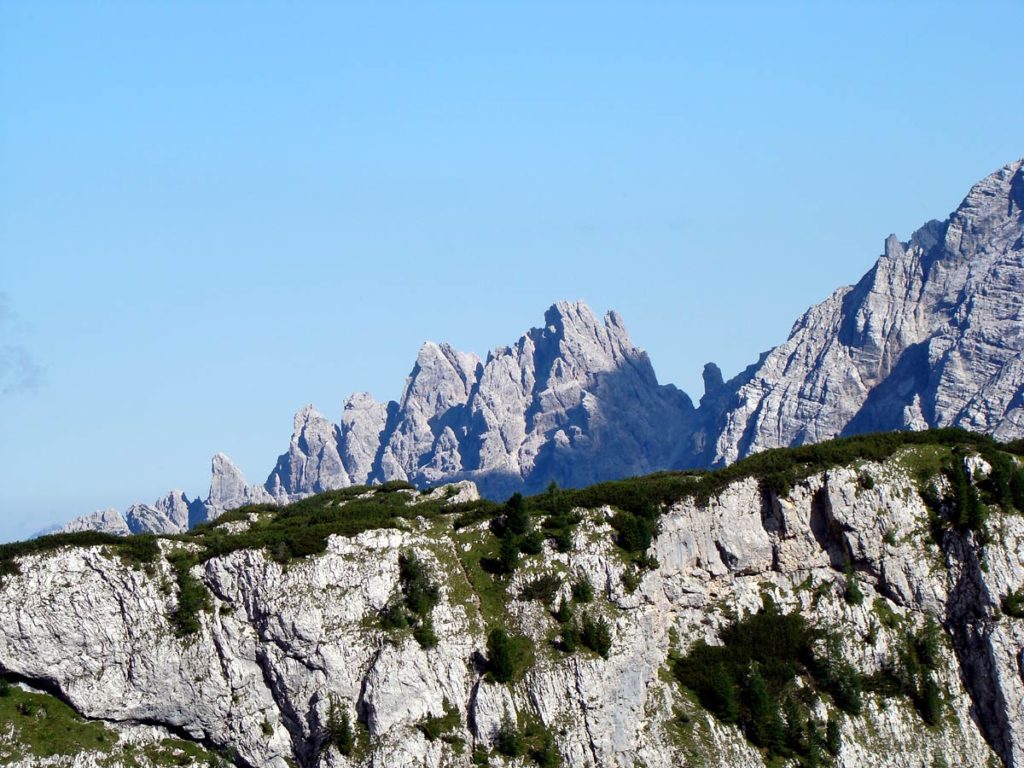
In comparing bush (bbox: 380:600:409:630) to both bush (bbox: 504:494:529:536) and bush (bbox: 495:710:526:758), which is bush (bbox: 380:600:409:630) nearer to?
bush (bbox: 495:710:526:758)

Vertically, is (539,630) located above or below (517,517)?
below

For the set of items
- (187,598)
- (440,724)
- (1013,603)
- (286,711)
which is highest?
(187,598)

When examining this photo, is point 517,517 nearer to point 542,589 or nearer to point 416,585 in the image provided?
point 542,589

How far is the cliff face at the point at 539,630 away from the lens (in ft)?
413

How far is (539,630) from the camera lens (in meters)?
131

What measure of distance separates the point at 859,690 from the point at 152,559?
60250mm

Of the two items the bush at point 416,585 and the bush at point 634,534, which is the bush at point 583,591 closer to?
the bush at point 634,534

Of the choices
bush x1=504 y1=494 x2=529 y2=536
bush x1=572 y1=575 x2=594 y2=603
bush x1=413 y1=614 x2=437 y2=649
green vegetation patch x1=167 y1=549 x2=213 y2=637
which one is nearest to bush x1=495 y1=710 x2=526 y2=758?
bush x1=413 y1=614 x2=437 y2=649

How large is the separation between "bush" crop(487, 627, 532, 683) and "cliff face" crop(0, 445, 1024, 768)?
38cm

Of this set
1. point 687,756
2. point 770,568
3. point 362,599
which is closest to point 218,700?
point 362,599

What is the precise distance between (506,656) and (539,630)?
200 inches

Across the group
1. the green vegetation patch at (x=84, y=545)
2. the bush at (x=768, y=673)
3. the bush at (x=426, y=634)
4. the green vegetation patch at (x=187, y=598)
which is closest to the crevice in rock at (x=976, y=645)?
the bush at (x=768, y=673)

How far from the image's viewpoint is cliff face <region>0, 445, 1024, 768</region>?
126 metres

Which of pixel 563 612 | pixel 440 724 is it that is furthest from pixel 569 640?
pixel 440 724
